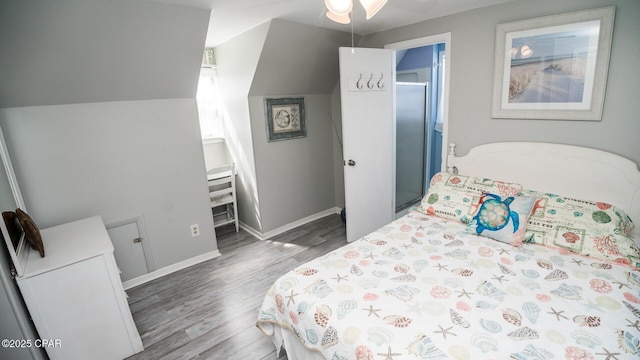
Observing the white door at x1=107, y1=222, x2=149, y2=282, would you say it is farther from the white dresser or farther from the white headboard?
the white headboard

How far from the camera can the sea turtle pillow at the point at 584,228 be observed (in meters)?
1.74

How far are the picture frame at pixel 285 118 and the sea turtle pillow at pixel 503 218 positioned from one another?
2.17 metres

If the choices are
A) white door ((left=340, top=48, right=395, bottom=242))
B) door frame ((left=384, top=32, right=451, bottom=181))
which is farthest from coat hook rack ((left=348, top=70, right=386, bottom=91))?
door frame ((left=384, top=32, right=451, bottom=181))

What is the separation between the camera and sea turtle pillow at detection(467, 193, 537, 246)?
1971 millimetres

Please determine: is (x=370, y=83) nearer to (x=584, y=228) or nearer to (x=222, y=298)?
(x=584, y=228)

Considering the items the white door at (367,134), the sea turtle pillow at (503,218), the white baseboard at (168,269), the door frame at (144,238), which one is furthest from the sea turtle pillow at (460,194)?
the door frame at (144,238)

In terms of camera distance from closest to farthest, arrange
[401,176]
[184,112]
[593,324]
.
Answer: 1. [593,324]
2. [184,112]
3. [401,176]

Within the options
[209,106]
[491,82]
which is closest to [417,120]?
[491,82]

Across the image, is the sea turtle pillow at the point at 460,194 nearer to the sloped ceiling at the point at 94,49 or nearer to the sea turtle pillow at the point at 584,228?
the sea turtle pillow at the point at 584,228

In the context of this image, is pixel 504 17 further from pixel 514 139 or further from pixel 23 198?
pixel 23 198

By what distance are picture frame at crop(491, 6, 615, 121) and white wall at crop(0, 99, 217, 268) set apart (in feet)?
8.81

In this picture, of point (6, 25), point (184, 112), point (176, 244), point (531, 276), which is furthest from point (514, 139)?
point (6, 25)

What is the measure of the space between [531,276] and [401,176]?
239 cm

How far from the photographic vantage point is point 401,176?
3939mm
